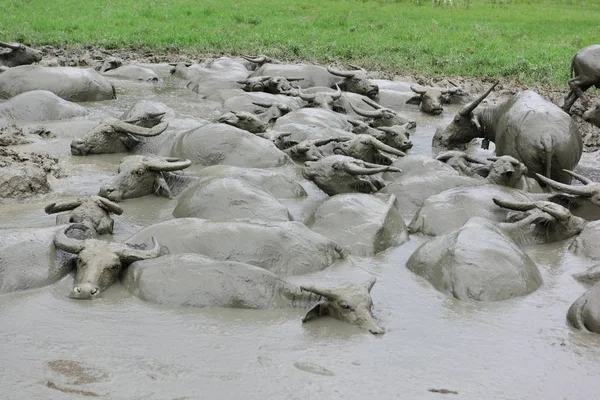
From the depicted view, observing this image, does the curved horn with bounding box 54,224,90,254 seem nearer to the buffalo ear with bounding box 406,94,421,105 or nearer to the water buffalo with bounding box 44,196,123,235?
the water buffalo with bounding box 44,196,123,235

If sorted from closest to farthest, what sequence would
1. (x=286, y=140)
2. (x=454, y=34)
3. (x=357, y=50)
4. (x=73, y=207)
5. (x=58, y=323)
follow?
(x=58, y=323) → (x=73, y=207) → (x=286, y=140) → (x=357, y=50) → (x=454, y=34)

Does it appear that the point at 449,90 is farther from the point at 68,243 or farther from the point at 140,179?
the point at 68,243

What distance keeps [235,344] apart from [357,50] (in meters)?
14.4

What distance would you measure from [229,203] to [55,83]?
22.9 ft

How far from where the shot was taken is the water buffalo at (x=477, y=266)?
566 cm

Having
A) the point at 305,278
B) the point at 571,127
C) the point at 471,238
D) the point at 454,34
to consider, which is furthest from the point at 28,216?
the point at 454,34

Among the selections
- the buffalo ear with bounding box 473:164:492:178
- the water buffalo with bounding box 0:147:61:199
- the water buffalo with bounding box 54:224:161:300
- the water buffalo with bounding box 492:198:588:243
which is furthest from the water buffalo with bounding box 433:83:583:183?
the water buffalo with bounding box 0:147:61:199

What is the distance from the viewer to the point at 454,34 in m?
20.8

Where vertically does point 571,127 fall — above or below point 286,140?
above

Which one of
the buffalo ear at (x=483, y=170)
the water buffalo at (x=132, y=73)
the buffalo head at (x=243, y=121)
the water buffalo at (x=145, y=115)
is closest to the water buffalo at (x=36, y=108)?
the water buffalo at (x=145, y=115)

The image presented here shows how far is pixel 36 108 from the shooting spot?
11078mm

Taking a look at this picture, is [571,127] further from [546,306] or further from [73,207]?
[73,207]

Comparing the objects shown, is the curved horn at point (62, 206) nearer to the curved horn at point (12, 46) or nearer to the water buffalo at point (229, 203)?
the water buffalo at point (229, 203)

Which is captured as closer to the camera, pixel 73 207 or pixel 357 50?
pixel 73 207
